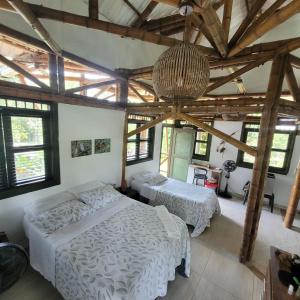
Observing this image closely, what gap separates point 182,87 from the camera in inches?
46.2

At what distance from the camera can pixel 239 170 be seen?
18.0ft

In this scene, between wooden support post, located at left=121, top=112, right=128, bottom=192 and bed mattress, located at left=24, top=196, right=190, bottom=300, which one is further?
→ wooden support post, located at left=121, top=112, right=128, bottom=192

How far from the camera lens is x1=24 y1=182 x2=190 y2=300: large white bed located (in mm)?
1656

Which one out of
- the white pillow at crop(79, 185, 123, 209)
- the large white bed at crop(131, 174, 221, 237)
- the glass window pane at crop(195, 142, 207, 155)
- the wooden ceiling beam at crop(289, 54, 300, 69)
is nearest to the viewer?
the wooden ceiling beam at crop(289, 54, 300, 69)

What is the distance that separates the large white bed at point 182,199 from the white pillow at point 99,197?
0.99m

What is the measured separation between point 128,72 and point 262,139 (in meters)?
2.85

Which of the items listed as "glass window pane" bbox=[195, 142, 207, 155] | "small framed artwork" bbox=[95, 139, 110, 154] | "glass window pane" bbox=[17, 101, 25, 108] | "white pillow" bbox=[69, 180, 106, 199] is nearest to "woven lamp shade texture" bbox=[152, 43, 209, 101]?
"glass window pane" bbox=[17, 101, 25, 108]

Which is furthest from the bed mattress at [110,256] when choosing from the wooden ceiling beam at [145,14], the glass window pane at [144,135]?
the wooden ceiling beam at [145,14]

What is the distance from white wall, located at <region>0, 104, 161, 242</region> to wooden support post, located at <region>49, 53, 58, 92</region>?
31cm

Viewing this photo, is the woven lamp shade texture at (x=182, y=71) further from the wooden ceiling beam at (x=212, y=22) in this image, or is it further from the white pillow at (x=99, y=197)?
the white pillow at (x=99, y=197)

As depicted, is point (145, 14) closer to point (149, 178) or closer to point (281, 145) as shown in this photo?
point (149, 178)

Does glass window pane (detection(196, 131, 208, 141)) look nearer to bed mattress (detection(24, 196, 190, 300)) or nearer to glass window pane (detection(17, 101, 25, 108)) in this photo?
bed mattress (detection(24, 196, 190, 300))

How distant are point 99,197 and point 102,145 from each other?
1.16 m

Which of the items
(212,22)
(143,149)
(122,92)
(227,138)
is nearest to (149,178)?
(143,149)
